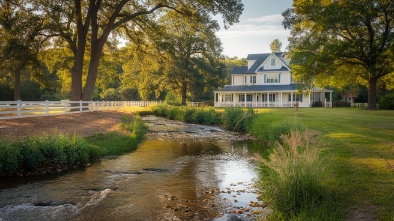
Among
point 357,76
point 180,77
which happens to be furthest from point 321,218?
point 180,77

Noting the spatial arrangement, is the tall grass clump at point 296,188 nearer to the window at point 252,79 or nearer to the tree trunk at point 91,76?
the tree trunk at point 91,76

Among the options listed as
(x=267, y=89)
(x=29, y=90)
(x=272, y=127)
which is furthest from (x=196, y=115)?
(x=29, y=90)

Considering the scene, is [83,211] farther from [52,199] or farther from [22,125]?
[22,125]

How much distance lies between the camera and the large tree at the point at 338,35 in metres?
33.3

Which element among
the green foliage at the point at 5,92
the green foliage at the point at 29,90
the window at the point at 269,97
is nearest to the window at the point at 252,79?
the window at the point at 269,97

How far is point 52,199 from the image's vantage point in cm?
948

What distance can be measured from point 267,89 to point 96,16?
32963 mm

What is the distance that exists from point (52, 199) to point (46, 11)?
20109 millimetres

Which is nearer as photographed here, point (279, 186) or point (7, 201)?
point (279, 186)

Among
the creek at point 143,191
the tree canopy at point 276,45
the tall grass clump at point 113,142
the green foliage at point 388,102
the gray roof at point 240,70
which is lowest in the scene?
the creek at point 143,191

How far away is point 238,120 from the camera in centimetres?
2838

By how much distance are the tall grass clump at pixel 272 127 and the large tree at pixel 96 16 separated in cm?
919

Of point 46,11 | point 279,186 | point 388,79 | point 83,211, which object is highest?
point 46,11

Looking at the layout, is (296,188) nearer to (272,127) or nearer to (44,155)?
(44,155)
